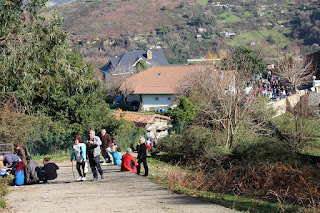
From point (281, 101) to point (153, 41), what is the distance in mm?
116364

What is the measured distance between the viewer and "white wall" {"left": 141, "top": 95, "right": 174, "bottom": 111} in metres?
48.1

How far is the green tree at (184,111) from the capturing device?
31.6m

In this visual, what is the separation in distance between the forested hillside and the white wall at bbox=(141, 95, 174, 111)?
6695 cm

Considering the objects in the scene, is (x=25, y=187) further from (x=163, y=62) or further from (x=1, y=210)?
(x=163, y=62)

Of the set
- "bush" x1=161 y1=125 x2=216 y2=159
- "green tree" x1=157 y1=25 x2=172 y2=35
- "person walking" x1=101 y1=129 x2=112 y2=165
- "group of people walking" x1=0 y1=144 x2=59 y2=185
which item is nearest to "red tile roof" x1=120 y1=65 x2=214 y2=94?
"bush" x1=161 y1=125 x2=216 y2=159

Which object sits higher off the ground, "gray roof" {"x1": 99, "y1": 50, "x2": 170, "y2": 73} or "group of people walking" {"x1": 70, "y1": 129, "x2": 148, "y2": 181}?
"gray roof" {"x1": 99, "y1": 50, "x2": 170, "y2": 73}

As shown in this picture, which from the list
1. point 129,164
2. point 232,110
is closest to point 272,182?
point 129,164

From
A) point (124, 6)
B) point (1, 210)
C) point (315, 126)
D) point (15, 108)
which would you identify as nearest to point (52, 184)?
point (1, 210)

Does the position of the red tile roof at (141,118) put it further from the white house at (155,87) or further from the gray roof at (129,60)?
the gray roof at (129,60)

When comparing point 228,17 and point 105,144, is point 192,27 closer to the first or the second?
point 228,17

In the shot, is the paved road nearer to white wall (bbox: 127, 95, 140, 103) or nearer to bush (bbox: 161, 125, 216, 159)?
bush (bbox: 161, 125, 216, 159)

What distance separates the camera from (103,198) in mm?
8984

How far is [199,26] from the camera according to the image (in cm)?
16462

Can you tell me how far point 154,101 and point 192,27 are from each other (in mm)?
121902
